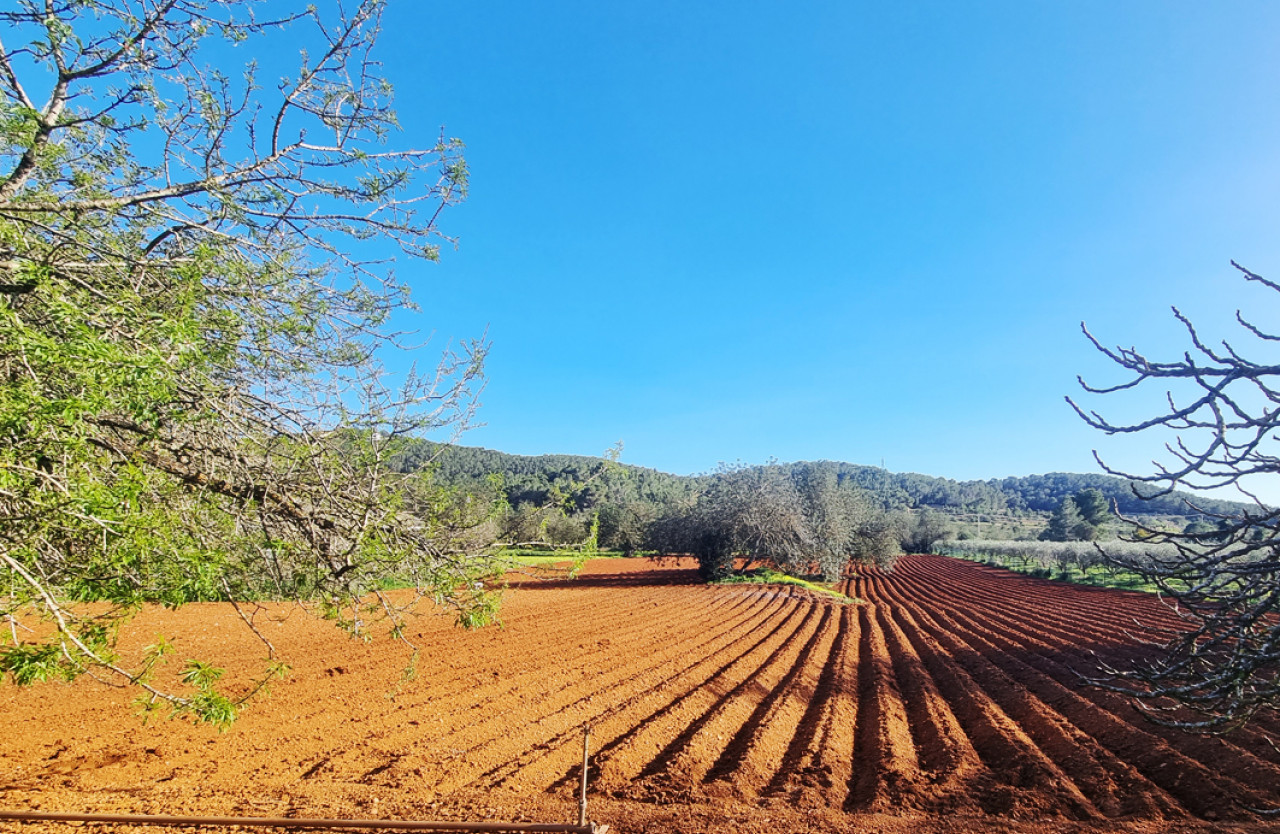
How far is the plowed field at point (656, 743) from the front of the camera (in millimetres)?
4797

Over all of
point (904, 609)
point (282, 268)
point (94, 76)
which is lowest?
point (904, 609)

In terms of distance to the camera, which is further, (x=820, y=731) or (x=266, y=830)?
(x=820, y=731)

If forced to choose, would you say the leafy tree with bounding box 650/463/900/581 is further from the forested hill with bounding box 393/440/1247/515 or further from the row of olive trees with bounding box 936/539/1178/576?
the row of olive trees with bounding box 936/539/1178/576

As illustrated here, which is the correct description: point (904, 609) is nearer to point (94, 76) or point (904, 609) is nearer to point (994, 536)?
point (94, 76)

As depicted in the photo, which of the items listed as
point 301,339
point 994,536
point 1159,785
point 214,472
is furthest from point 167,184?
point 994,536

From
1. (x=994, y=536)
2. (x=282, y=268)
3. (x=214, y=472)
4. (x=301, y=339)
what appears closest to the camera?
(x=214, y=472)

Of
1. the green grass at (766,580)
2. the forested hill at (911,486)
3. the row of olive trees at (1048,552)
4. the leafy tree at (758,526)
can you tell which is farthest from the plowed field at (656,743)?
the row of olive trees at (1048,552)

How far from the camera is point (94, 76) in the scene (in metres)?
3.46

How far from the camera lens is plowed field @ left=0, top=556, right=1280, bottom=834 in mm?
4797

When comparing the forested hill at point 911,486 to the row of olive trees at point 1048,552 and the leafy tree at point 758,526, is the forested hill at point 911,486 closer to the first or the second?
the leafy tree at point 758,526

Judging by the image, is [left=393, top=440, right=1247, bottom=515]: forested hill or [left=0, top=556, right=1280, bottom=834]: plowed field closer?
[left=0, top=556, right=1280, bottom=834]: plowed field

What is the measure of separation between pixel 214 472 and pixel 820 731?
751 cm

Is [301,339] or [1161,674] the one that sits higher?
[301,339]

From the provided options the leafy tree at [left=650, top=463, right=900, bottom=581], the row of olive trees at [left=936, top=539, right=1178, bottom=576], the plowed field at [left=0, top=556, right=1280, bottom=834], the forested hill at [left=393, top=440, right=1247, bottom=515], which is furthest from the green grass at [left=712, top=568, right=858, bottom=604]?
the row of olive trees at [left=936, top=539, right=1178, bottom=576]
